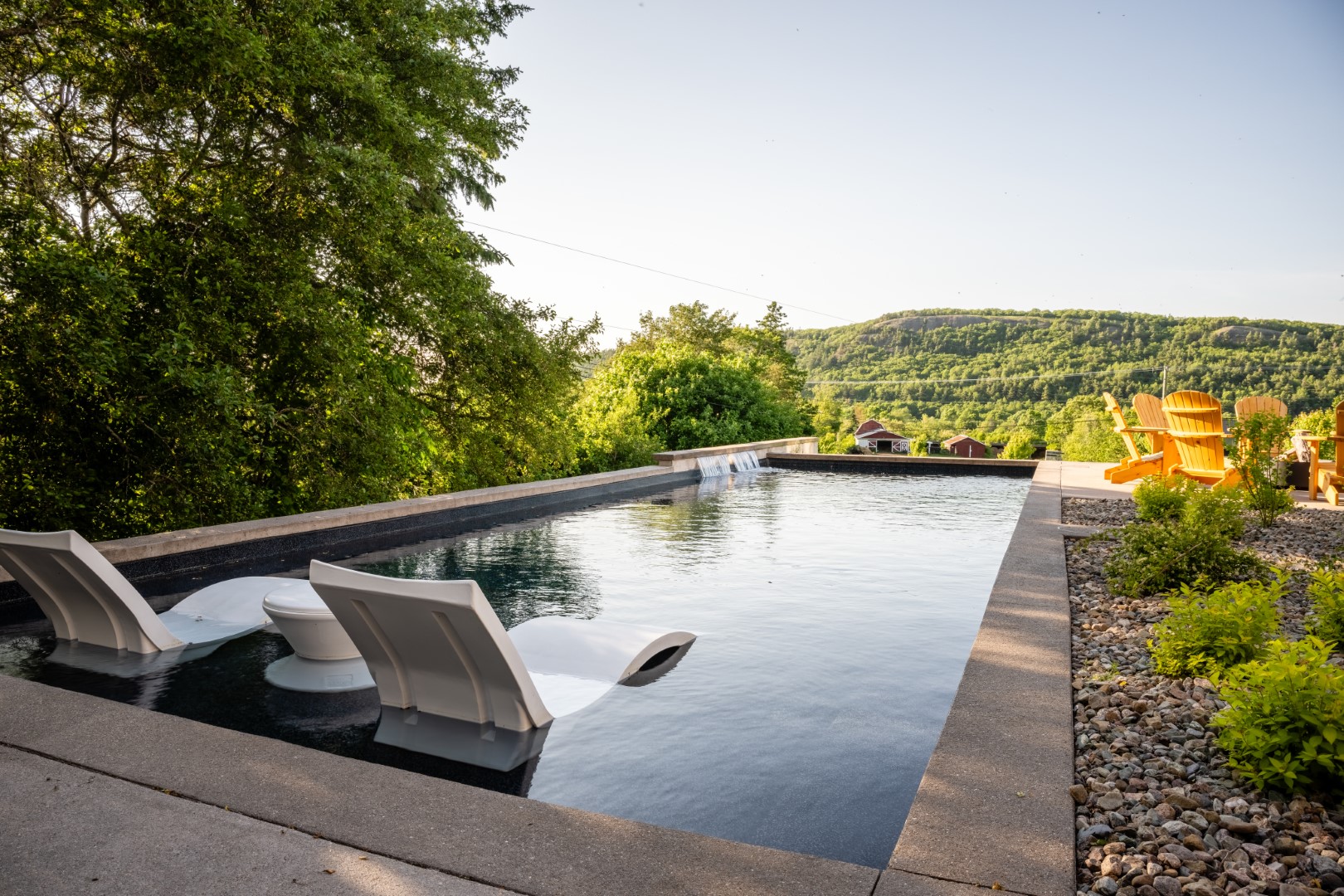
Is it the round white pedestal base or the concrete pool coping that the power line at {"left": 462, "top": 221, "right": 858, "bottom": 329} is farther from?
the concrete pool coping

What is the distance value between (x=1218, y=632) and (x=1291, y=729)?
980mm

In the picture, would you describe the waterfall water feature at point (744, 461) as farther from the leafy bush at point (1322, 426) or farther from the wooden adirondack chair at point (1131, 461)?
the leafy bush at point (1322, 426)

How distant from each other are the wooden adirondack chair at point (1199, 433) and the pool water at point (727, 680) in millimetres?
3096

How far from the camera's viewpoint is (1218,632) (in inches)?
126

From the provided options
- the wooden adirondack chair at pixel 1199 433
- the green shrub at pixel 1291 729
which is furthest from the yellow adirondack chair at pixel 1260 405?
the green shrub at pixel 1291 729

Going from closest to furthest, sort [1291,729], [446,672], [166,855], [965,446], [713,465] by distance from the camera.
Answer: [166,855]
[1291,729]
[446,672]
[713,465]
[965,446]

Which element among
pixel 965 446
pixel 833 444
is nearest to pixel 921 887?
pixel 833 444

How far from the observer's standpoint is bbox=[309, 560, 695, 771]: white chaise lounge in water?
2807mm

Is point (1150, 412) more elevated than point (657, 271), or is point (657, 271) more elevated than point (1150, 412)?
point (657, 271)

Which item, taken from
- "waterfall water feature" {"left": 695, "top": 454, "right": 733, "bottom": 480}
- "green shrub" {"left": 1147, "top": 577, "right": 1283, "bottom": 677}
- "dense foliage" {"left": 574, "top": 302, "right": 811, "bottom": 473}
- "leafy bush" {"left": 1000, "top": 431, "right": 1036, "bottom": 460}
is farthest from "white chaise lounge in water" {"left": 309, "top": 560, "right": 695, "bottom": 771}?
"leafy bush" {"left": 1000, "top": 431, "right": 1036, "bottom": 460}

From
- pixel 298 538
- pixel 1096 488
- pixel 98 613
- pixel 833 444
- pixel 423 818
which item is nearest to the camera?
pixel 423 818

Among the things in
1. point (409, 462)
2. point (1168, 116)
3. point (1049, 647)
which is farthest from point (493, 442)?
point (1168, 116)

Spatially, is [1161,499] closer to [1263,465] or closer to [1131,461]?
[1263,465]

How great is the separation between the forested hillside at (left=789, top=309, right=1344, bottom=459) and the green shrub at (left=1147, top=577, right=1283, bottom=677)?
99.2 ft
